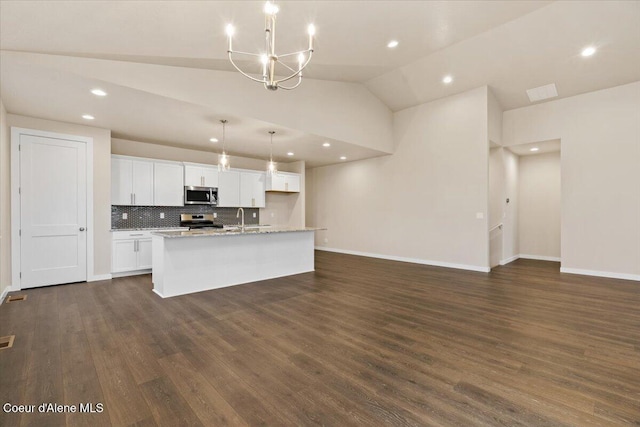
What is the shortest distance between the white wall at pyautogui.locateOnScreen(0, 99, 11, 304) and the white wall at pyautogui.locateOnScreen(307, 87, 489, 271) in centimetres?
705

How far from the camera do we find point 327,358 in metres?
2.44

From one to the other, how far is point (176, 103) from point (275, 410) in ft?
13.1

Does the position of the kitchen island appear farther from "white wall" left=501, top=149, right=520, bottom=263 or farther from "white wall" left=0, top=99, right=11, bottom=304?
"white wall" left=501, top=149, right=520, bottom=263

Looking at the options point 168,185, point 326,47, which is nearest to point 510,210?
point 326,47

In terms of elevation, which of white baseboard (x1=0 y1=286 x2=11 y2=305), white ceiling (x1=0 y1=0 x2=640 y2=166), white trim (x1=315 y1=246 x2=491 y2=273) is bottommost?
white trim (x1=315 y1=246 x2=491 y2=273)

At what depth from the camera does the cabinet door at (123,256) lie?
5.33m

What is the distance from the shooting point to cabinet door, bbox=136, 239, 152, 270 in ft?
18.3

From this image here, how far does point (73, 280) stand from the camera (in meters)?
4.96

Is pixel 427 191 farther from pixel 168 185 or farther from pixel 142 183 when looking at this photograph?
pixel 142 183

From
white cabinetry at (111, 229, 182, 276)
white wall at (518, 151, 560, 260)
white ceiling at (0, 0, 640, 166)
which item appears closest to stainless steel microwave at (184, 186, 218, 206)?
white ceiling at (0, 0, 640, 166)

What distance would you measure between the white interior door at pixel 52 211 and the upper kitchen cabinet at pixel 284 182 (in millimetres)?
3994

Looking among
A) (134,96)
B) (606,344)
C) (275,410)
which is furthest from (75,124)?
(606,344)

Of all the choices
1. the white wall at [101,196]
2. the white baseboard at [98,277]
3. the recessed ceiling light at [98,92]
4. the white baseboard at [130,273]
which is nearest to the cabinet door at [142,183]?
the white wall at [101,196]

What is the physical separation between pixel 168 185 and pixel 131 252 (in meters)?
1.54
